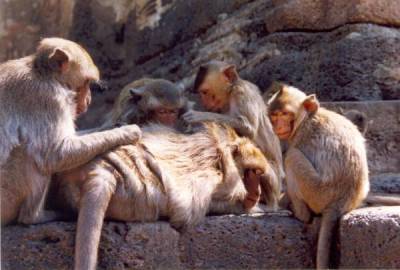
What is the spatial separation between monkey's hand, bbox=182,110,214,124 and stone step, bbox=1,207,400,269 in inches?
37.4

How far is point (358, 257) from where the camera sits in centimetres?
591

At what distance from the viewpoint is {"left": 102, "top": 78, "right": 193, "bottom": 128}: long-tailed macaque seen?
7.27 metres

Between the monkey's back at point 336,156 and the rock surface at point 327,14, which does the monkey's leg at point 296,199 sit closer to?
the monkey's back at point 336,156

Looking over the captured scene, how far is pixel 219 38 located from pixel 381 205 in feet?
12.1

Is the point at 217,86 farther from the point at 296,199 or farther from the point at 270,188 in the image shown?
the point at 296,199

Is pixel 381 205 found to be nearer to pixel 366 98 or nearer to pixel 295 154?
pixel 295 154

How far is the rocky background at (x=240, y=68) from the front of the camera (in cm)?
588

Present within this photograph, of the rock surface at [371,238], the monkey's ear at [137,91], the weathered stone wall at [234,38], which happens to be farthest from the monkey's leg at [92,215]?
the weathered stone wall at [234,38]

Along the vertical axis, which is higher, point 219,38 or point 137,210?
point 219,38

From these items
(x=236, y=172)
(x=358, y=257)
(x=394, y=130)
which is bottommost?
(x=358, y=257)

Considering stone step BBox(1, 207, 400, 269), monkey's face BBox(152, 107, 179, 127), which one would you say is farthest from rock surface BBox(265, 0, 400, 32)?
stone step BBox(1, 207, 400, 269)

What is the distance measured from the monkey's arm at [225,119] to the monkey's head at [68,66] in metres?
1.03

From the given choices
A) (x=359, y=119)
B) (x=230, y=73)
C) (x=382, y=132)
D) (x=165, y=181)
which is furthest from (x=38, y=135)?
(x=382, y=132)

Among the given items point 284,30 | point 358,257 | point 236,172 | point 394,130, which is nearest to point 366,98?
point 394,130
